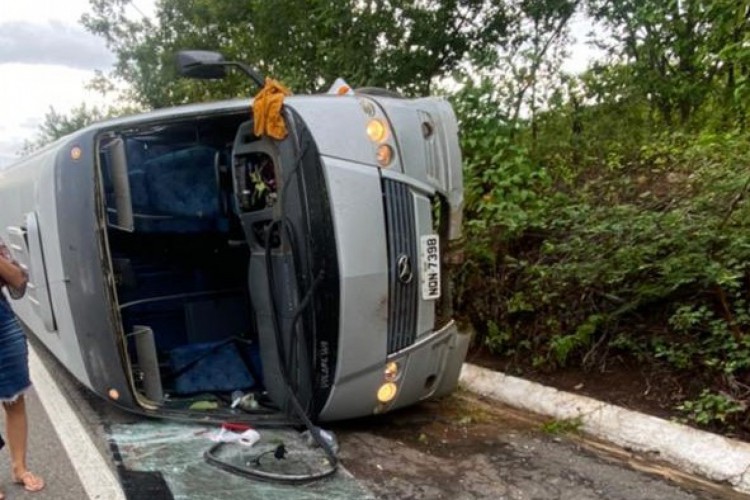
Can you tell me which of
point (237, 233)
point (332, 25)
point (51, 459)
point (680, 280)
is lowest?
point (51, 459)

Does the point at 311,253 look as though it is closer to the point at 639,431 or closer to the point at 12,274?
the point at 12,274

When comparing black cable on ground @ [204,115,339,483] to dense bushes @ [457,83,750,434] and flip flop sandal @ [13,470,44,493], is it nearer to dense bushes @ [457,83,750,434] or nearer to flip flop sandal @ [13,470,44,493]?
flip flop sandal @ [13,470,44,493]

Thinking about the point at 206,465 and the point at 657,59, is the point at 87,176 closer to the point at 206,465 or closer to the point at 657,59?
the point at 206,465

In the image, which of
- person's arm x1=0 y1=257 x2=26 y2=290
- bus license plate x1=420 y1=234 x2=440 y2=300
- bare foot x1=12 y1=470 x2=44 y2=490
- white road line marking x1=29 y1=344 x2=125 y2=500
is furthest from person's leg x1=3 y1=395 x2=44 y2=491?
bus license plate x1=420 y1=234 x2=440 y2=300

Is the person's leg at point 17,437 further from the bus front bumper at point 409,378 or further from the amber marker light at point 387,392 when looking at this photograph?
the amber marker light at point 387,392

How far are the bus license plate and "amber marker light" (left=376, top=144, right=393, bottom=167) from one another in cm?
47

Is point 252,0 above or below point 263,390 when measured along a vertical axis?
above

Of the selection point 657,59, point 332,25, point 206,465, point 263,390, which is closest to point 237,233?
point 263,390

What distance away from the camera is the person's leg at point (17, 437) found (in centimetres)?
293

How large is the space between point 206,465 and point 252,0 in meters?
7.40

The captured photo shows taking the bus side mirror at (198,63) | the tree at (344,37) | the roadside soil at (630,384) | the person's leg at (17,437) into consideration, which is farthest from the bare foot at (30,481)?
the tree at (344,37)

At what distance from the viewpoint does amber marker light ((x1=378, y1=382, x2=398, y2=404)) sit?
10.8ft

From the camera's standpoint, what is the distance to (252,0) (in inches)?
342

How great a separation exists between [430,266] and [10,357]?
7.05 ft
